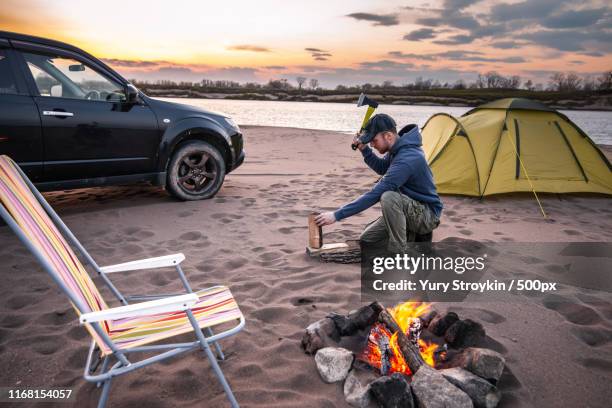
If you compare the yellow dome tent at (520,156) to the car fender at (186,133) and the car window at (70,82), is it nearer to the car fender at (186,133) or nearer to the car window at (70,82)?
the car fender at (186,133)

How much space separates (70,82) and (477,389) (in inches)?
233

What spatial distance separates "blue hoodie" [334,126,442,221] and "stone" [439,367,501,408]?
174cm

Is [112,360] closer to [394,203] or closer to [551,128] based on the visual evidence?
[394,203]

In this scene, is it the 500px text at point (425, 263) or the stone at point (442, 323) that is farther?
the 500px text at point (425, 263)

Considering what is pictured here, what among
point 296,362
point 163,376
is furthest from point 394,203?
point 163,376

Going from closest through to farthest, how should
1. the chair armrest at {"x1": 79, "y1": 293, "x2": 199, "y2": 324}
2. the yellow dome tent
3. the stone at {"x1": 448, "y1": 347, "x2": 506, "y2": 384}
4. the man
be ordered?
1. the chair armrest at {"x1": 79, "y1": 293, "x2": 199, "y2": 324}
2. the stone at {"x1": 448, "y1": 347, "x2": 506, "y2": 384}
3. the man
4. the yellow dome tent

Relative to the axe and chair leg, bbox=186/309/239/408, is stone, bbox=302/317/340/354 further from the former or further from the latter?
the axe

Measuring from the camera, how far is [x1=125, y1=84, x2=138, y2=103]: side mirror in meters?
5.63

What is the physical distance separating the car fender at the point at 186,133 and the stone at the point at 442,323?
4.64 meters

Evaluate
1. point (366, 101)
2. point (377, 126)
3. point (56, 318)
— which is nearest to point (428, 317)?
point (377, 126)

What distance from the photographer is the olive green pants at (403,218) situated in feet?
12.9

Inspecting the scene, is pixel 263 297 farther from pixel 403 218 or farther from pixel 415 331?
pixel 403 218

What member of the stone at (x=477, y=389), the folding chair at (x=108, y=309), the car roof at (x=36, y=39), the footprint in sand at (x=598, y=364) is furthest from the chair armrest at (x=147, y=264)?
the car roof at (x=36, y=39)

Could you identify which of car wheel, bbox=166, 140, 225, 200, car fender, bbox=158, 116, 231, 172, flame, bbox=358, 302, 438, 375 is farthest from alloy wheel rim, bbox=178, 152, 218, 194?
flame, bbox=358, 302, 438, 375
